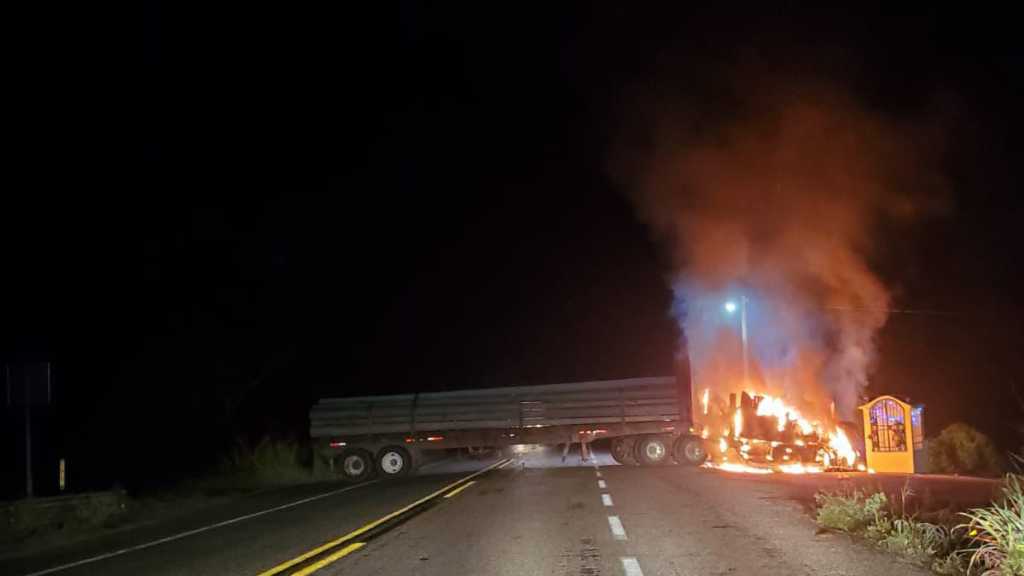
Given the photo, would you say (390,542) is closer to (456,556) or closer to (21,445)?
(456,556)

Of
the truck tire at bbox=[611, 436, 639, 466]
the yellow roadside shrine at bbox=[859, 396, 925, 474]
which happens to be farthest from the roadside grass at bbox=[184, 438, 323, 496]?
the yellow roadside shrine at bbox=[859, 396, 925, 474]

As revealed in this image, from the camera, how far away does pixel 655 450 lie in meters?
26.2

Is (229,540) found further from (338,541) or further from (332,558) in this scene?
(332,558)

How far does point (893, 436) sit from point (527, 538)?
14.3m

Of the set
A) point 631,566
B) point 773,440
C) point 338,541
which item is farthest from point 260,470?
point 631,566

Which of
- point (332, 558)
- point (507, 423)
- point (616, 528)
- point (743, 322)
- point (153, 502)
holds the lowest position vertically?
point (153, 502)

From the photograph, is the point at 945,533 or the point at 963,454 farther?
the point at 963,454

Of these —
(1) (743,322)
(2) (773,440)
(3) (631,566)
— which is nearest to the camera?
(3) (631,566)

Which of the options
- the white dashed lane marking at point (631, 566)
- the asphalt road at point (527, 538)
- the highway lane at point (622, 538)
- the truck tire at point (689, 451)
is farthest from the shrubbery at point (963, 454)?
the white dashed lane marking at point (631, 566)

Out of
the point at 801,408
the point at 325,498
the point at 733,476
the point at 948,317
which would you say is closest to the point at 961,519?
the point at 733,476

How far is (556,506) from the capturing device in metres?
14.7

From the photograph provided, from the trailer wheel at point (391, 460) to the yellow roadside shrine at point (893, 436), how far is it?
44.0ft

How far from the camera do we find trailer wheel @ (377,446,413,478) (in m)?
27.3

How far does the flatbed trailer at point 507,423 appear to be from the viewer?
26.2m
